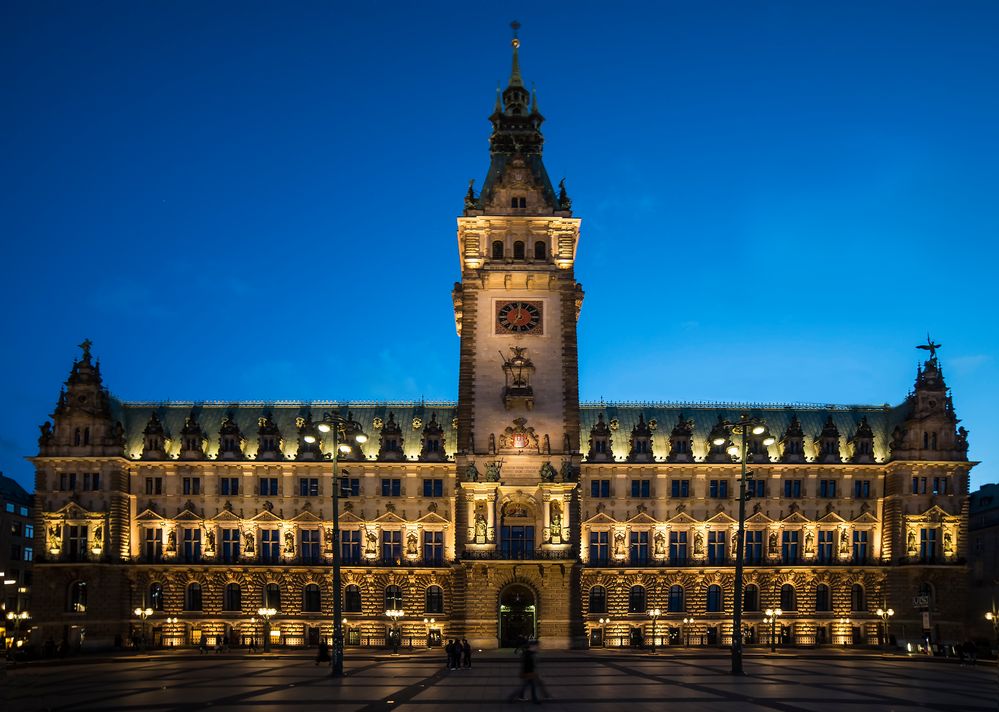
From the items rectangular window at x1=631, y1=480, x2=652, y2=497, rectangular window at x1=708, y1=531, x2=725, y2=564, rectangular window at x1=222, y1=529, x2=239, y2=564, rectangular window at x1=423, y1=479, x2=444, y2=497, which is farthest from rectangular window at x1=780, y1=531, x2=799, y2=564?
rectangular window at x1=222, y1=529, x2=239, y2=564

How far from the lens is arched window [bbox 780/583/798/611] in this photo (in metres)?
A: 105

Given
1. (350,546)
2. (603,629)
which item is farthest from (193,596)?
(603,629)

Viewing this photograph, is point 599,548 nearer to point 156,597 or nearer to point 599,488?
point 599,488

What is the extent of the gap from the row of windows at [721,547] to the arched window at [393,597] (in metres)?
19.4

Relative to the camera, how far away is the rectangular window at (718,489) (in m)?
107

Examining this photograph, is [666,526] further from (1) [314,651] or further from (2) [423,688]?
(2) [423,688]

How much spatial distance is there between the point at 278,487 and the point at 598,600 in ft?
112

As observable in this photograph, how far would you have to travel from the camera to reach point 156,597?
103875 mm

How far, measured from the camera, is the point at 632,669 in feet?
213

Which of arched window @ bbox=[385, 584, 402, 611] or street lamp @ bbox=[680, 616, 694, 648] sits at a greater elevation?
arched window @ bbox=[385, 584, 402, 611]

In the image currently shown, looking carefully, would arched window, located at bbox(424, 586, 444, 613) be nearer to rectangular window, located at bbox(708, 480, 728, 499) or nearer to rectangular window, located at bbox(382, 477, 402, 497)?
rectangular window, located at bbox(382, 477, 402, 497)

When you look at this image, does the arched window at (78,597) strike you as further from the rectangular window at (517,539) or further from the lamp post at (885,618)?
the lamp post at (885,618)

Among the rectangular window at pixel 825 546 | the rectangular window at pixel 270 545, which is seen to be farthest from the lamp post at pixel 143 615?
the rectangular window at pixel 825 546

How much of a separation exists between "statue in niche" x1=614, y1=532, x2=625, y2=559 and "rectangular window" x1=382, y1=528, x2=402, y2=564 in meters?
21.5
